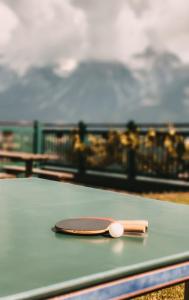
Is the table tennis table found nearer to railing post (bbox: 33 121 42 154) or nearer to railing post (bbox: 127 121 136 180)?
railing post (bbox: 127 121 136 180)

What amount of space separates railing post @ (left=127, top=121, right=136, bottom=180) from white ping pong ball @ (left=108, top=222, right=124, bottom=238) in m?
10.3

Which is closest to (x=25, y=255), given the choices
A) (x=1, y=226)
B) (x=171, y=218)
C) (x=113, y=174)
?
(x=1, y=226)

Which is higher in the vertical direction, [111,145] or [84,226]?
[111,145]

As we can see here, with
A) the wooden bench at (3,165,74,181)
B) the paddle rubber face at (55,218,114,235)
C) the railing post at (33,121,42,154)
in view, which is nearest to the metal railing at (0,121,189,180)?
the railing post at (33,121,42,154)

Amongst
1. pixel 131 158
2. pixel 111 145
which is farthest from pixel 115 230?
pixel 111 145

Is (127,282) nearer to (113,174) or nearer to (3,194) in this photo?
(3,194)

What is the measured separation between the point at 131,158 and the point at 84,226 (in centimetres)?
1047

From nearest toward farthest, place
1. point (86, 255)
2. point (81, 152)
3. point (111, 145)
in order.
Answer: point (86, 255) < point (111, 145) < point (81, 152)

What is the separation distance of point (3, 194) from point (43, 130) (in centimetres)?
1153

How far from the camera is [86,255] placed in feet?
5.88

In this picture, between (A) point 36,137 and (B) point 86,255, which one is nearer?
(B) point 86,255

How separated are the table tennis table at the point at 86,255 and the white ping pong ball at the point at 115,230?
2 cm

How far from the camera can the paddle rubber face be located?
6.70ft

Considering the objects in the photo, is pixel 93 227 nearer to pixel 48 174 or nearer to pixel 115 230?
pixel 115 230
